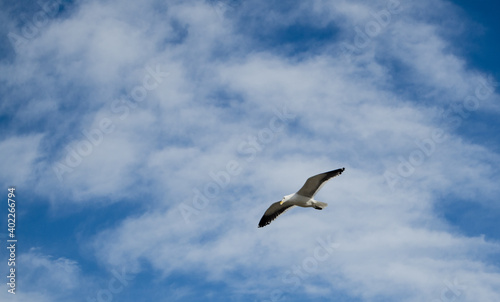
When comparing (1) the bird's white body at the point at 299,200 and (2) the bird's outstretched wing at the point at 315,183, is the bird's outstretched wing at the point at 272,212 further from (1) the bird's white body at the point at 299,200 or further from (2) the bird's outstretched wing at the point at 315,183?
(2) the bird's outstretched wing at the point at 315,183

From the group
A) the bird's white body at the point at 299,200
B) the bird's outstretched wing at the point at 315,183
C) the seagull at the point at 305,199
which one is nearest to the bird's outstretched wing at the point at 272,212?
the seagull at the point at 305,199

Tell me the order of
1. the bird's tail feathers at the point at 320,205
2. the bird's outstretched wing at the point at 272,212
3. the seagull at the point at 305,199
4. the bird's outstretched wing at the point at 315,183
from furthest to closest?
the bird's outstretched wing at the point at 272,212 → the bird's tail feathers at the point at 320,205 → the seagull at the point at 305,199 → the bird's outstretched wing at the point at 315,183

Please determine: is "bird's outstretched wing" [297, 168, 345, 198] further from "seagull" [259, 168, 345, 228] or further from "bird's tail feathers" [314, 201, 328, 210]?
"bird's tail feathers" [314, 201, 328, 210]

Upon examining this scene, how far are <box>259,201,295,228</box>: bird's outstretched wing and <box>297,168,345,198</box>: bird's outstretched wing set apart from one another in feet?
6.74

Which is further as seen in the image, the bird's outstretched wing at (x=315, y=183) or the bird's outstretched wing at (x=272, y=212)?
the bird's outstretched wing at (x=272, y=212)

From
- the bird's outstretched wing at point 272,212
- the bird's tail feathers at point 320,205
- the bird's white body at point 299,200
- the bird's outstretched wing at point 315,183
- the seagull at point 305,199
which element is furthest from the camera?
the bird's outstretched wing at point 272,212

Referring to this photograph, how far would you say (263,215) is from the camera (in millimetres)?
29844

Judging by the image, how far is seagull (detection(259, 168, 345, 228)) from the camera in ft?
86.6

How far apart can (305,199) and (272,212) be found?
2.93 m

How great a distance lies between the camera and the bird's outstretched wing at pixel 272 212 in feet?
95.5

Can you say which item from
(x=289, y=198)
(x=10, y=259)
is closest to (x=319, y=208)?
(x=289, y=198)

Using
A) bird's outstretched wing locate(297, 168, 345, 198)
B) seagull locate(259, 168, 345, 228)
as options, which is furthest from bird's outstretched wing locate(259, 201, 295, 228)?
bird's outstretched wing locate(297, 168, 345, 198)

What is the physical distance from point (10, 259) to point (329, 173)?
52.0ft

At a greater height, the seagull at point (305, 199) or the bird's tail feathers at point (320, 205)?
the seagull at point (305, 199)
